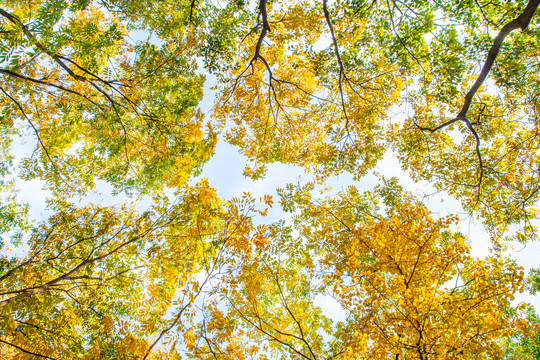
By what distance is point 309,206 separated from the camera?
686 centimetres

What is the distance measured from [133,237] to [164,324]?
2581mm

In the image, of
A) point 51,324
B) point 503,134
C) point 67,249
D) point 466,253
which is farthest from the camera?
point 503,134

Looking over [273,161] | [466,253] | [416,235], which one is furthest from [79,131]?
[466,253]

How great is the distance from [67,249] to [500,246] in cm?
1056

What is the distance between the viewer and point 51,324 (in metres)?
5.28

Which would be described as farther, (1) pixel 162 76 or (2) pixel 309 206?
(2) pixel 309 206

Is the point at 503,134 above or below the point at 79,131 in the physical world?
above

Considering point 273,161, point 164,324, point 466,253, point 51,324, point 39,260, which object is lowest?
point 51,324

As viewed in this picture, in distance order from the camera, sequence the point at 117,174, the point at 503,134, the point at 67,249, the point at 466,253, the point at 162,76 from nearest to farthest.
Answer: the point at 466,253 < the point at 162,76 < the point at 67,249 < the point at 503,134 < the point at 117,174

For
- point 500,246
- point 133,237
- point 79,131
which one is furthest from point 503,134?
point 79,131

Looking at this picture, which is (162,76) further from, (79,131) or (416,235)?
(416,235)

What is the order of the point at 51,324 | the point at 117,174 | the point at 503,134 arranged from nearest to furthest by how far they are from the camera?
the point at 51,324 < the point at 503,134 < the point at 117,174

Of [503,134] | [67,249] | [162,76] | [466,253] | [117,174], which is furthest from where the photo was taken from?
[117,174]

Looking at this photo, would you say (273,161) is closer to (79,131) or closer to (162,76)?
(162,76)
